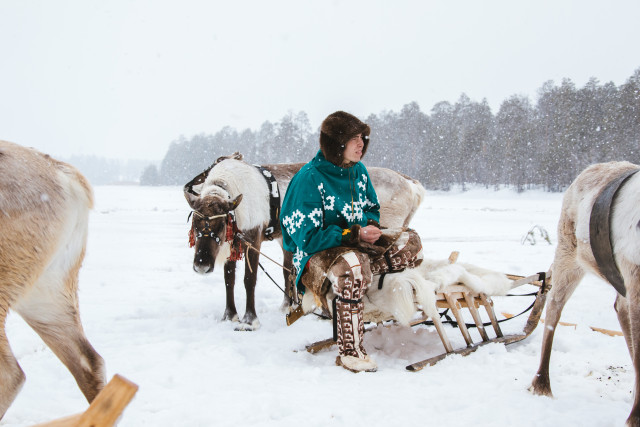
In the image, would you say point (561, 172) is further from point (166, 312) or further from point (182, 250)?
point (166, 312)

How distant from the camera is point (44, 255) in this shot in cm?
216

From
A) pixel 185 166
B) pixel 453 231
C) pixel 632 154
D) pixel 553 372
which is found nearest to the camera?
pixel 553 372

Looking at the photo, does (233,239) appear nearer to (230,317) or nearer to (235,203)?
(235,203)

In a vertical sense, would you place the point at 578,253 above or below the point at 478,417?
above

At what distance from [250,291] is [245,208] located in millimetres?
1014

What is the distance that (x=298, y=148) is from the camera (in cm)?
6219

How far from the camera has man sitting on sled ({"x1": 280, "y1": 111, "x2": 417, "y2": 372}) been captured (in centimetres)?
334

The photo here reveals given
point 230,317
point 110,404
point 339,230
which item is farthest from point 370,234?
point 110,404

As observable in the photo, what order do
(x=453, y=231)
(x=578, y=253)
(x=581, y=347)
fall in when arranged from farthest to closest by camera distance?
(x=453, y=231) < (x=581, y=347) < (x=578, y=253)

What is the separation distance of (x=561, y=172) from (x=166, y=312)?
43.3 m

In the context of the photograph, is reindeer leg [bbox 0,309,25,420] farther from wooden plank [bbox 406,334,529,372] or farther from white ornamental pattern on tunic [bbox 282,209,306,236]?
wooden plank [bbox 406,334,529,372]

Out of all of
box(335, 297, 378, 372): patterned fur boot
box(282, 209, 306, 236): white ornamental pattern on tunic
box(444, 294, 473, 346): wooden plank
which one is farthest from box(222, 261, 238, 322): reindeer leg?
box(444, 294, 473, 346): wooden plank

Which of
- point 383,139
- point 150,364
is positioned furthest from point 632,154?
point 150,364

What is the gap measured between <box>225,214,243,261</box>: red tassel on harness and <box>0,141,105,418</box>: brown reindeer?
2.33m
